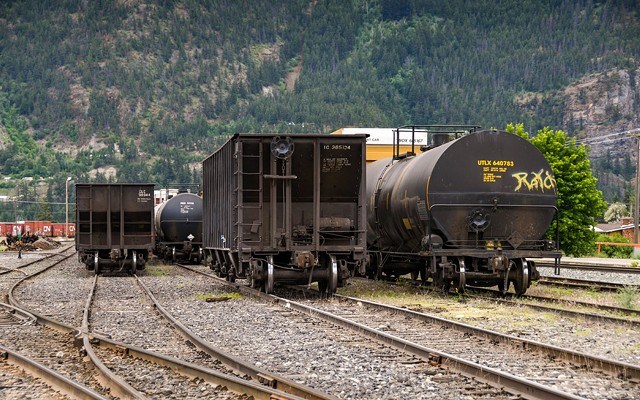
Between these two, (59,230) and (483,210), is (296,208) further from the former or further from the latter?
(59,230)

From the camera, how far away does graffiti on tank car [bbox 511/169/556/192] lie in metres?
18.7

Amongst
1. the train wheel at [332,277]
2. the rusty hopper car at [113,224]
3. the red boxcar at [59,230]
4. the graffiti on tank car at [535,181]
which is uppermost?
the graffiti on tank car at [535,181]

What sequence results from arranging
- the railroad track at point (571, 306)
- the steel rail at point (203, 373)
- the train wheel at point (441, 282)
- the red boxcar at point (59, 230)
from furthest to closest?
the red boxcar at point (59, 230) → the train wheel at point (441, 282) → the railroad track at point (571, 306) → the steel rail at point (203, 373)

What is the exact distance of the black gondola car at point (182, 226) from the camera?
3681 centimetres

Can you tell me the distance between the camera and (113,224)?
1170 inches

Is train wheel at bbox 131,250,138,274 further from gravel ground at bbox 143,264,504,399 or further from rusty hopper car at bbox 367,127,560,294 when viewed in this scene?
rusty hopper car at bbox 367,127,560,294

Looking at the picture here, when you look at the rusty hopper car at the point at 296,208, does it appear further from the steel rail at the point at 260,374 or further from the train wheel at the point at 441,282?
the steel rail at the point at 260,374

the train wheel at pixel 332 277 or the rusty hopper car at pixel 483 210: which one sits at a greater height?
the rusty hopper car at pixel 483 210

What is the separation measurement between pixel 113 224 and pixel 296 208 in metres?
12.6

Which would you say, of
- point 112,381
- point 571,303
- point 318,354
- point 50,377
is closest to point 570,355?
point 318,354

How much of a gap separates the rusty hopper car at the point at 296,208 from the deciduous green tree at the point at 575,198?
39.1 m

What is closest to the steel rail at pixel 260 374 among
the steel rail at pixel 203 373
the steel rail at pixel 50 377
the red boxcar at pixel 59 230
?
the steel rail at pixel 203 373

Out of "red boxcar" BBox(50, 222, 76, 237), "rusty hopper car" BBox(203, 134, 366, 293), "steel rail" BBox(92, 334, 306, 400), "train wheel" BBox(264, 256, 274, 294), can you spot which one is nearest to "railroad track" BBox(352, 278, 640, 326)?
"rusty hopper car" BBox(203, 134, 366, 293)

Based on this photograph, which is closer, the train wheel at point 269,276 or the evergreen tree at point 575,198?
the train wheel at point 269,276
